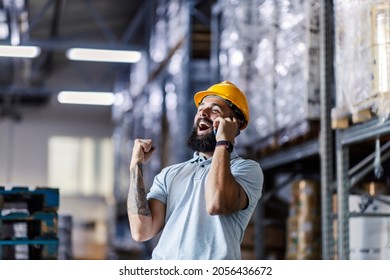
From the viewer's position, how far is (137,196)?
2.97m

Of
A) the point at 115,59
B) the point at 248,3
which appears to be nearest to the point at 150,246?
the point at 115,59

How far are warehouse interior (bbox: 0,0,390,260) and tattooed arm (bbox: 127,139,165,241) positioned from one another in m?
1.87

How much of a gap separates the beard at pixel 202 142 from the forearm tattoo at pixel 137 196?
0.23 meters

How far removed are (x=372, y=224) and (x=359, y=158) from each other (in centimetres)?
124

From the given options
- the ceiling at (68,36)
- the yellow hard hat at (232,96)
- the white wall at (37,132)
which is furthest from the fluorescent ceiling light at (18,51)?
the white wall at (37,132)

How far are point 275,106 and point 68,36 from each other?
34.1 ft

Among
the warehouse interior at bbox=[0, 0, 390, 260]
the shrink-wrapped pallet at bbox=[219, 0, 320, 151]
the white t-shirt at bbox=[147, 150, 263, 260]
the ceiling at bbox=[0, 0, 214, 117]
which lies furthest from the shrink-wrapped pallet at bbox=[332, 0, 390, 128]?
the ceiling at bbox=[0, 0, 214, 117]

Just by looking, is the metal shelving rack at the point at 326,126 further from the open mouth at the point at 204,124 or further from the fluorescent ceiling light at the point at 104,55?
the fluorescent ceiling light at the point at 104,55

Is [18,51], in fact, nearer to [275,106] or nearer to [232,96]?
[275,106]

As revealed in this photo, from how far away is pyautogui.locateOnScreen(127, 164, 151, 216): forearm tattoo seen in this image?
2.97m

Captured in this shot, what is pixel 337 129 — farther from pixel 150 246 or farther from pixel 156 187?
pixel 150 246

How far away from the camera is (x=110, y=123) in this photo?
2212 cm

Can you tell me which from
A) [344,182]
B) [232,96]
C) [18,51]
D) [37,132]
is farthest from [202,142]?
[37,132]
